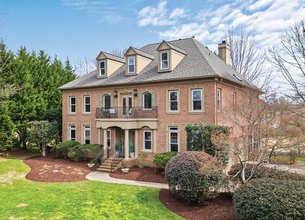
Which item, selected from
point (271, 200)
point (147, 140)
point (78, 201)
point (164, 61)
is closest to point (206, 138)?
point (147, 140)

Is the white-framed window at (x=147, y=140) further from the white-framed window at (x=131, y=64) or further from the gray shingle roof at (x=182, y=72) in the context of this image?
the white-framed window at (x=131, y=64)

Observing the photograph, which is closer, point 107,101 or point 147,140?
point 147,140

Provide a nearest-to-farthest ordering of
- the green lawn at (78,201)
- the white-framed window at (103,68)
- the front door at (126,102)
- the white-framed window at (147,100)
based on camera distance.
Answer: the green lawn at (78,201)
the white-framed window at (147,100)
the front door at (126,102)
the white-framed window at (103,68)

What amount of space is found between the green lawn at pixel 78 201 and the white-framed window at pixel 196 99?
7348 millimetres

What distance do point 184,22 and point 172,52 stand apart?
3.99 m

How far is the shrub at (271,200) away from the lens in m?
8.90

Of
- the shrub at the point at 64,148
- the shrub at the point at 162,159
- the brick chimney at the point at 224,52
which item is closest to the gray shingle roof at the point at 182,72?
the brick chimney at the point at 224,52

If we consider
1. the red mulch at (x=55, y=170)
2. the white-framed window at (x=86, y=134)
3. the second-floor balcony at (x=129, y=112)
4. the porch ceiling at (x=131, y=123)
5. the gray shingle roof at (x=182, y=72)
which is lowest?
the red mulch at (x=55, y=170)

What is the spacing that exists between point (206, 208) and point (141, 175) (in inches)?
287

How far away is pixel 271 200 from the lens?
9203 millimetres

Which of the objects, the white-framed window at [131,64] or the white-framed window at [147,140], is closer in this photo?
the white-framed window at [147,140]

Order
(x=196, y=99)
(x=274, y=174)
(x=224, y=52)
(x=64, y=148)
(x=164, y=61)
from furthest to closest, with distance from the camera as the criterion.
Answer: (x=224, y=52)
(x=64, y=148)
(x=164, y=61)
(x=196, y=99)
(x=274, y=174)

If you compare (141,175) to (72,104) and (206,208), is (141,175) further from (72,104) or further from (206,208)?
(72,104)

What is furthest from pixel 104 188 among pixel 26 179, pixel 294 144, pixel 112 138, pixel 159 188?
pixel 294 144
